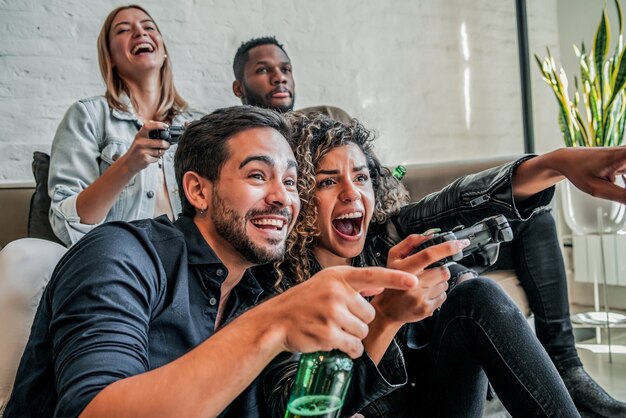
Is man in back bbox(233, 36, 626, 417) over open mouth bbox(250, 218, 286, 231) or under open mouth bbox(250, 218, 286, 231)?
under

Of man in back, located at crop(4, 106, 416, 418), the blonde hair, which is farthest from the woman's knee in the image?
the blonde hair

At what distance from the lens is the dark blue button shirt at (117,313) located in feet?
2.13

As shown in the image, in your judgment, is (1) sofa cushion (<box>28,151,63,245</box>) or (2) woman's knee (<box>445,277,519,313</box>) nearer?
(2) woman's knee (<box>445,277,519,313</box>)

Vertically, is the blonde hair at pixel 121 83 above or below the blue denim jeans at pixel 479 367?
above

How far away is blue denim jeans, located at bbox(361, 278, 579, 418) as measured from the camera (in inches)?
38.8

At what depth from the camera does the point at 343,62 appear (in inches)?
118

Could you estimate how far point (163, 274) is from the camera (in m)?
0.85

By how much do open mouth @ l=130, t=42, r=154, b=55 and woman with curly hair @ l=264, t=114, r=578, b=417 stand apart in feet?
2.14

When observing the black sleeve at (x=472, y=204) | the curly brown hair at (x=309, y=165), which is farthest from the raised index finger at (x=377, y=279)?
the black sleeve at (x=472, y=204)

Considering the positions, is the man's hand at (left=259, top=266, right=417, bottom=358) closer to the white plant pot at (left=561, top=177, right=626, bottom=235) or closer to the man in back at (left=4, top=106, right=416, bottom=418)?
the man in back at (left=4, top=106, right=416, bottom=418)

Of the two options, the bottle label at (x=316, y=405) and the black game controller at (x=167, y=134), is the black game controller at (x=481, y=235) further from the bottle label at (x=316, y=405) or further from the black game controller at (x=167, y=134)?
the black game controller at (x=167, y=134)

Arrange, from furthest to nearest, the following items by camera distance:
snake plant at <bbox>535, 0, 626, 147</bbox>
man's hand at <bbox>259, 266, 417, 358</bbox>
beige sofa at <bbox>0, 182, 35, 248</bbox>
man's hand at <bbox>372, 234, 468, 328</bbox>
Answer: snake plant at <bbox>535, 0, 626, 147</bbox> → beige sofa at <bbox>0, 182, 35, 248</bbox> → man's hand at <bbox>372, 234, 468, 328</bbox> → man's hand at <bbox>259, 266, 417, 358</bbox>

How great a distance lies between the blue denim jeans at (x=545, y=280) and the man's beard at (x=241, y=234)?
89cm

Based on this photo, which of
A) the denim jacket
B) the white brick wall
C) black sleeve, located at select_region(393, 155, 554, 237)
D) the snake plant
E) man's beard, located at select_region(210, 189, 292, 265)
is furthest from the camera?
the snake plant
